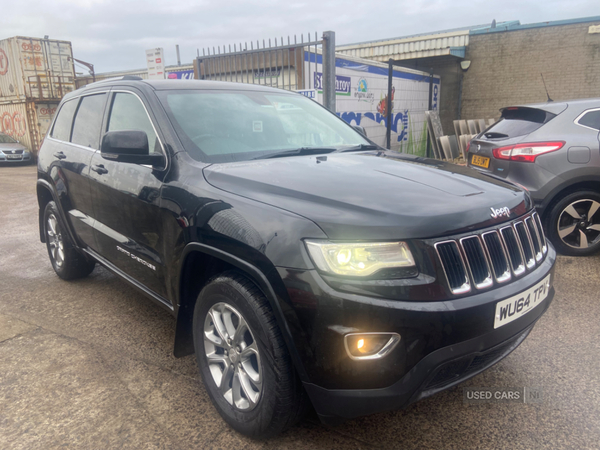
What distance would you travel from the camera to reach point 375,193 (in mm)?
2084

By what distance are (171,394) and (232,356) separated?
638 millimetres

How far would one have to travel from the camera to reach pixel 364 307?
174 cm

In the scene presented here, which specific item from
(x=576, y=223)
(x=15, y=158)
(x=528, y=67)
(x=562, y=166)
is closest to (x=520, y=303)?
(x=562, y=166)

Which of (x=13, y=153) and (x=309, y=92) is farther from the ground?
(x=309, y=92)

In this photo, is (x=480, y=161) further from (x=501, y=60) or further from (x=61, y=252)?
Answer: (x=501, y=60)

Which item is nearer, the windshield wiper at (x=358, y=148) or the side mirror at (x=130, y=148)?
the side mirror at (x=130, y=148)

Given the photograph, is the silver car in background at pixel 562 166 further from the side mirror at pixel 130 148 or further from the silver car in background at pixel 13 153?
the silver car in background at pixel 13 153

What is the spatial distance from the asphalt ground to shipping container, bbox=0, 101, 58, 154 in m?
19.1

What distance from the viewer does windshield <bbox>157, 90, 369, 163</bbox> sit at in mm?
2740

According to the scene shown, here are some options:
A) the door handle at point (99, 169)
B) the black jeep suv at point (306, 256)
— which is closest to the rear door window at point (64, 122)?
the door handle at point (99, 169)

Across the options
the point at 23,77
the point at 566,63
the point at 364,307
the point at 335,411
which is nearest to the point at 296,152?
the point at 364,307

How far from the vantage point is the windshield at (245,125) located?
2.74 m

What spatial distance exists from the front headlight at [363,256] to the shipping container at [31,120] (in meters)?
21.4

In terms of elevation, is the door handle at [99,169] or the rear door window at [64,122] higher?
the rear door window at [64,122]
